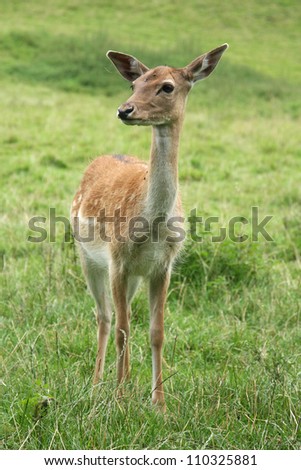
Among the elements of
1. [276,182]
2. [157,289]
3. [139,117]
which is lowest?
[276,182]

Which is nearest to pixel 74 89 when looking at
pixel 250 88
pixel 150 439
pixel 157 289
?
pixel 250 88

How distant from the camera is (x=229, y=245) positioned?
270 inches

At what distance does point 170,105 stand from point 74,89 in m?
13.4

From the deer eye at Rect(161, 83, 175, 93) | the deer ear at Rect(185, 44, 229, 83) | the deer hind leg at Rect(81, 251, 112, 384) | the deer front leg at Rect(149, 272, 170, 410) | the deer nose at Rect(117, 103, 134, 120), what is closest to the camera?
the deer nose at Rect(117, 103, 134, 120)

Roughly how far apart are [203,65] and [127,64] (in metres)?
0.51

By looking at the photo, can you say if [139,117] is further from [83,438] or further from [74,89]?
[74,89]

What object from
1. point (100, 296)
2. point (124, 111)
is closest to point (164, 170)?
point (124, 111)

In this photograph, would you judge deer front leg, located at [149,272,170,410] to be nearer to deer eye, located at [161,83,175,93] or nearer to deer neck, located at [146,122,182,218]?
deer neck, located at [146,122,182,218]

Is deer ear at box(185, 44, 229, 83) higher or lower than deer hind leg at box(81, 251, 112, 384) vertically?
higher

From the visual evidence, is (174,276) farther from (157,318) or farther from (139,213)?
(139,213)

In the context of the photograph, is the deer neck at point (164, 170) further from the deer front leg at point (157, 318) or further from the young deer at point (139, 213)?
the deer front leg at point (157, 318)

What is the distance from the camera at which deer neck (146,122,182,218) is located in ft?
14.6

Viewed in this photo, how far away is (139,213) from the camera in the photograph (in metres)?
4.66

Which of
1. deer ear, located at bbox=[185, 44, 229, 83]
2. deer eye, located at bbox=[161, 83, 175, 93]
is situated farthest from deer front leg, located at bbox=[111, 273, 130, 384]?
deer ear, located at bbox=[185, 44, 229, 83]
